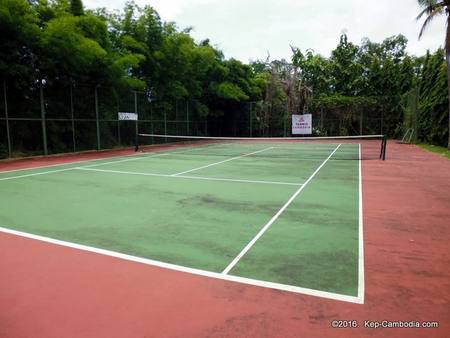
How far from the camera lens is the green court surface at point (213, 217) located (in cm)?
418

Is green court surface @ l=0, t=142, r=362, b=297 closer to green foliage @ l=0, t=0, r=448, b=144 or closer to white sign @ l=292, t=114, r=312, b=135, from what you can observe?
green foliage @ l=0, t=0, r=448, b=144

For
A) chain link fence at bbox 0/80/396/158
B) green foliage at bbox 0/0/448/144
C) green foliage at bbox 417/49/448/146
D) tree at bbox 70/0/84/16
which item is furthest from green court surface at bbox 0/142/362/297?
green foliage at bbox 417/49/448/146

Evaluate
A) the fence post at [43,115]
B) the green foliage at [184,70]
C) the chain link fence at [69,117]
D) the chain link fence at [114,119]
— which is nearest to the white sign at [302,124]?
the chain link fence at [114,119]

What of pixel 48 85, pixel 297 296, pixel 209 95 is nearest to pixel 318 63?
pixel 209 95

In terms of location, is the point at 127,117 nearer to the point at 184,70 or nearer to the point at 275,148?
the point at 184,70

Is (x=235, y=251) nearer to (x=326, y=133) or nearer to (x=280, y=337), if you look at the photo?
(x=280, y=337)

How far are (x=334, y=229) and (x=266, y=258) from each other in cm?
160

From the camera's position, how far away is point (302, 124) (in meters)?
28.4

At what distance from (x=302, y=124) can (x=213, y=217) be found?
23.5 metres

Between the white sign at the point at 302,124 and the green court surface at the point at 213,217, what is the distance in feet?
58.5

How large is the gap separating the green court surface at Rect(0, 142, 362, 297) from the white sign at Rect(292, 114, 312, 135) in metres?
17.8

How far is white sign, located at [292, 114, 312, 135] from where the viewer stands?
92.6 feet

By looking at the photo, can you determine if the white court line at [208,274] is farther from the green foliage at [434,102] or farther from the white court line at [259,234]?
the green foliage at [434,102]

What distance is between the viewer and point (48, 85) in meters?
16.1
